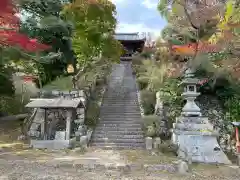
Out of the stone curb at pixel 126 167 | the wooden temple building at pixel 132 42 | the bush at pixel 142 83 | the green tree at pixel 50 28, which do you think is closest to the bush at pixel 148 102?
the bush at pixel 142 83

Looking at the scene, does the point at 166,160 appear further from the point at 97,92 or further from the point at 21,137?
the point at 97,92

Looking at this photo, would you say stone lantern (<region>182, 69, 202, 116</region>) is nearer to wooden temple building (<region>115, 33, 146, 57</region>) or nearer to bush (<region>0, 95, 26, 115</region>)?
bush (<region>0, 95, 26, 115</region>)

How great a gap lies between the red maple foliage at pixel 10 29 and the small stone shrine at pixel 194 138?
7.01m

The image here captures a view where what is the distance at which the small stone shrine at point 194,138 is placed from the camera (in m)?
9.72

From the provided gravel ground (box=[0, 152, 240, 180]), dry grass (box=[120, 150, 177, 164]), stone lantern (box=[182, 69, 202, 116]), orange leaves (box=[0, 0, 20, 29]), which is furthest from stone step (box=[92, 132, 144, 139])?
orange leaves (box=[0, 0, 20, 29])

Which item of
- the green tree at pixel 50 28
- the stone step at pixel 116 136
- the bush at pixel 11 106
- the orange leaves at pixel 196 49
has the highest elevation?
the green tree at pixel 50 28

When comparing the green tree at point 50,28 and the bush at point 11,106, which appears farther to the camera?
the green tree at point 50,28

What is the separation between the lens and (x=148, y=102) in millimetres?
14086

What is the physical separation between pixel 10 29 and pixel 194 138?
8.54m

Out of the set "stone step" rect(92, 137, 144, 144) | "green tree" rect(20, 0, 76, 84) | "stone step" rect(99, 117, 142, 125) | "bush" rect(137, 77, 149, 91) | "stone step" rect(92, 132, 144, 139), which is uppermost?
"green tree" rect(20, 0, 76, 84)

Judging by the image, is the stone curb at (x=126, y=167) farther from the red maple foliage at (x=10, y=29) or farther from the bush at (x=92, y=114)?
the red maple foliage at (x=10, y=29)

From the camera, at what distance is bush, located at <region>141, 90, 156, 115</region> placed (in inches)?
541

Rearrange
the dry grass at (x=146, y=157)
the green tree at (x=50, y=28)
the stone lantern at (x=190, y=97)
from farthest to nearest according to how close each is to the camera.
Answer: the green tree at (x=50, y=28)
the stone lantern at (x=190, y=97)
the dry grass at (x=146, y=157)

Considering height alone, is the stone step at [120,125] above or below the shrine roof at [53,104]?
below
